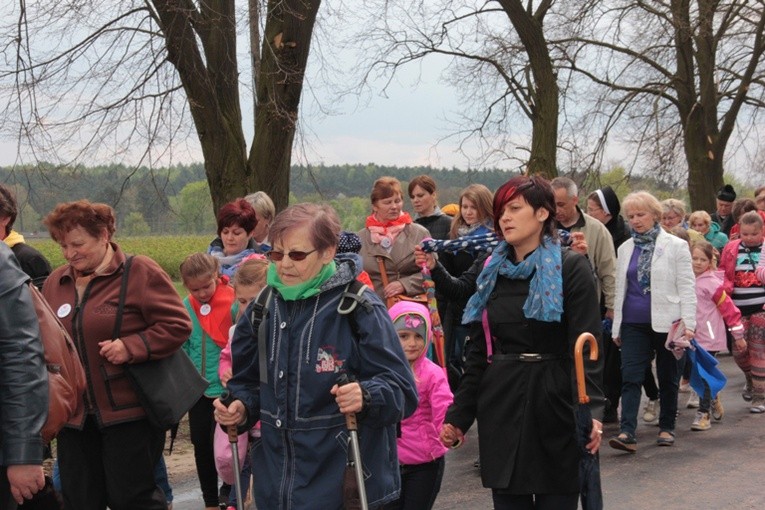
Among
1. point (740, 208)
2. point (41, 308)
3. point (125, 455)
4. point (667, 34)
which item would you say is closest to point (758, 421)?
point (740, 208)

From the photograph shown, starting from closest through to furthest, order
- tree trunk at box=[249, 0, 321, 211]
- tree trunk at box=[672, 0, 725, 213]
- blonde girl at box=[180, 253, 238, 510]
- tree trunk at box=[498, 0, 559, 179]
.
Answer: blonde girl at box=[180, 253, 238, 510], tree trunk at box=[249, 0, 321, 211], tree trunk at box=[498, 0, 559, 179], tree trunk at box=[672, 0, 725, 213]

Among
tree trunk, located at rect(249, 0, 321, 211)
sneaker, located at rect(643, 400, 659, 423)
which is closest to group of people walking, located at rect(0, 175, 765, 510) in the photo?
sneaker, located at rect(643, 400, 659, 423)

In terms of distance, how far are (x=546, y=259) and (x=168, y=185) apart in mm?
7660

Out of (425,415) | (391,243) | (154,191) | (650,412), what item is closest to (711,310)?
(650,412)

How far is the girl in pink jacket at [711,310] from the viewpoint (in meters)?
9.78

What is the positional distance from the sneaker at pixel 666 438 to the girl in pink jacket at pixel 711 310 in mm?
1113

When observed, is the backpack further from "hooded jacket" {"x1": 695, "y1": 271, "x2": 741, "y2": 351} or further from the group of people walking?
"hooded jacket" {"x1": 695, "y1": 271, "x2": 741, "y2": 351}

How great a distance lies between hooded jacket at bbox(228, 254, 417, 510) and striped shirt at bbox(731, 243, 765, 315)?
726 centimetres

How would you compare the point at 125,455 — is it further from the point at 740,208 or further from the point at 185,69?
the point at 740,208

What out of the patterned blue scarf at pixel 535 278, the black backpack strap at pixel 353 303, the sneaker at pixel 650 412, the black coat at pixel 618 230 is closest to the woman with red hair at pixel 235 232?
the patterned blue scarf at pixel 535 278

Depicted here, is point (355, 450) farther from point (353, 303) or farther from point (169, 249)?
point (169, 249)

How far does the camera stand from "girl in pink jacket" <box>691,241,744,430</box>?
9781 millimetres

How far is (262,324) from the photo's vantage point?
4098 mm

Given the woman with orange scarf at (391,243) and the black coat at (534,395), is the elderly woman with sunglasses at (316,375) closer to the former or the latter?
the black coat at (534,395)
